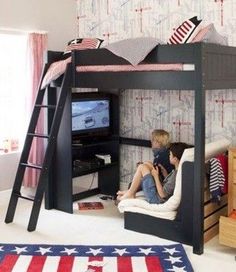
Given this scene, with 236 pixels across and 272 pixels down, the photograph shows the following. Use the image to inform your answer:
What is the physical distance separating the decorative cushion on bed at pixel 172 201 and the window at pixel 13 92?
1.58 m

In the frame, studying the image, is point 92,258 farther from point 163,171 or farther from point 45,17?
point 45,17

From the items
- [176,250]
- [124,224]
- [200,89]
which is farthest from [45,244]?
[200,89]

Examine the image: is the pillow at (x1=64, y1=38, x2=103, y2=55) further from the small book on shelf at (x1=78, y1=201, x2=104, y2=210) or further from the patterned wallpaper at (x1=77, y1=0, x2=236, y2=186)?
the small book on shelf at (x1=78, y1=201, x2=104, y2=210)

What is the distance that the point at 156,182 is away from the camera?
150 inches

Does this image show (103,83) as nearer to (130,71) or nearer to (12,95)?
(130,71)

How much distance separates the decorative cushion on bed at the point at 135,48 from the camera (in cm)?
331

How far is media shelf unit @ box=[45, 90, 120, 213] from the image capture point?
14.0 feet

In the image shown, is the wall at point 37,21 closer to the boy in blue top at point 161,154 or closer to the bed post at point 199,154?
the boy in blue top at point 161,154

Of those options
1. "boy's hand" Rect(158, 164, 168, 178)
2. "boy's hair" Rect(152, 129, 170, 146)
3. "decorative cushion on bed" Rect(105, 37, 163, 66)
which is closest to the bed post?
Result: "decorative cushion on bed" Rect(105, 37, 163, 66)

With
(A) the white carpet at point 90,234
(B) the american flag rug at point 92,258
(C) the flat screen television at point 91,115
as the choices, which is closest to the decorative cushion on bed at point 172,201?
(A) the white carpet at point 90,234

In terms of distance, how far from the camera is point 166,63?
327 cm

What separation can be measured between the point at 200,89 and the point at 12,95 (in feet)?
7.84

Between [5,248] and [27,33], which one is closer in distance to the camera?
[5,248]

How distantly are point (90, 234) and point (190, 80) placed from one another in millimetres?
1525
